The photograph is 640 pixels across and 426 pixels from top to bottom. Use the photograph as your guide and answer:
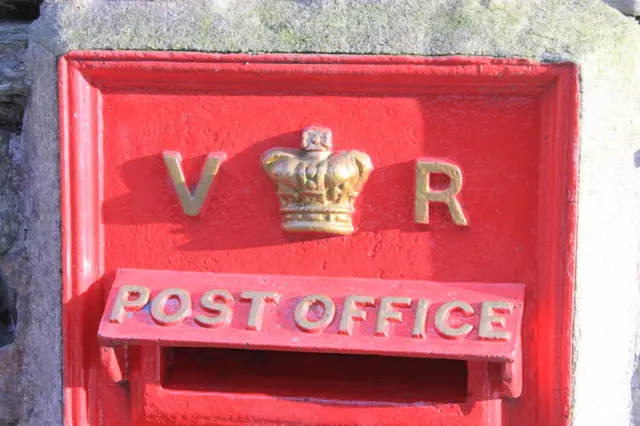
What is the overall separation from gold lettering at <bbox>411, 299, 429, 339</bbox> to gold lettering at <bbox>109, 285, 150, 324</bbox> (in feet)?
1.38

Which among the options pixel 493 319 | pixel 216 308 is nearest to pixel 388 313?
pixel 493 319

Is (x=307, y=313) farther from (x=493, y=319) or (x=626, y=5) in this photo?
(x=626, y=5)

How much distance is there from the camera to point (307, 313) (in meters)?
1.33

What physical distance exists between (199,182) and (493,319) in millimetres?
505

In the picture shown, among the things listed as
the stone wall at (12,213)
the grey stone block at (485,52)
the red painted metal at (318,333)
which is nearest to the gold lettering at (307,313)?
the red painted metal at (318,333)

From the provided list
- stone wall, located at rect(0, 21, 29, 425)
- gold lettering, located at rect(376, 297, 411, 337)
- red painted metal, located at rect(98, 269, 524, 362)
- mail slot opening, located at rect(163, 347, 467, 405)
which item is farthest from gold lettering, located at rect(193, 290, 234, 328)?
stone wall, located at rect(0, 21, 29, 425)

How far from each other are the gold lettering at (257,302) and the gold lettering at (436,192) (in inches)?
10.2

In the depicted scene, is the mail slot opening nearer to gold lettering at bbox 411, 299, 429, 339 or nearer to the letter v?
gold lettering at bbox 411, 299, 429, 339

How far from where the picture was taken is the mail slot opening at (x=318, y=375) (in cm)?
137

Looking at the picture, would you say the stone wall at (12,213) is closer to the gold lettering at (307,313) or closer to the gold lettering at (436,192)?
the gold lettering at (307,313)

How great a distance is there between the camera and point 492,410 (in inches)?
52.4

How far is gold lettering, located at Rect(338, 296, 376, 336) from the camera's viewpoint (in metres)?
1.31

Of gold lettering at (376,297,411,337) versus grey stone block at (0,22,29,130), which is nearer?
gold lettering at (376,297,411,337)

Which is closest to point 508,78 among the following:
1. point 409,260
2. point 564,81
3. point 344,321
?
point 564,81
